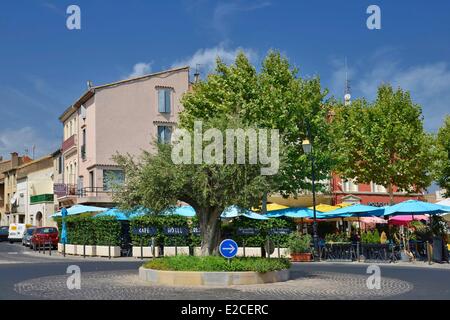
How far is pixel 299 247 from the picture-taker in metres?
26.6

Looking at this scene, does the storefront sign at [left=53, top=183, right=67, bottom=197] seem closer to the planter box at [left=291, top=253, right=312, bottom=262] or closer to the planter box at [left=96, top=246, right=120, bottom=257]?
the planter box at [left=96, top=246, right=120, bottom=257]

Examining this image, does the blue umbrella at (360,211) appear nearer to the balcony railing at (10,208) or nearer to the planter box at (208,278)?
the planter box at (208,278)

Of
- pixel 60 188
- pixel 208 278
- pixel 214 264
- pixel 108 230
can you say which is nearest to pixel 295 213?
pixel 108 230

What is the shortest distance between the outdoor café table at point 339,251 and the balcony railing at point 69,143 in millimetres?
26494

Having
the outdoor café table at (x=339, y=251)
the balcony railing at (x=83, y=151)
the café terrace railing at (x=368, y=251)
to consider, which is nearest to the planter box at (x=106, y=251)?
the café terrace railing at (x=368, y=251)

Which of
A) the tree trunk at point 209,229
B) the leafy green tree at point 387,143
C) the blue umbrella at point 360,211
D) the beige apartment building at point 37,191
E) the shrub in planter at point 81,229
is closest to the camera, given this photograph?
the tree trunk at point 209,229

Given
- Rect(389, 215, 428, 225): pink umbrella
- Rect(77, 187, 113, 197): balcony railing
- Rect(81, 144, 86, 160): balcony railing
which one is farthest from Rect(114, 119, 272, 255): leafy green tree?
Rect(81, 144, 86, 160): balcony railing

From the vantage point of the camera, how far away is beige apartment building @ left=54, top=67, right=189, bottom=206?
42.2 meters

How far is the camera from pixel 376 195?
5081cm

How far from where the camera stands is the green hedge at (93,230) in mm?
29859
